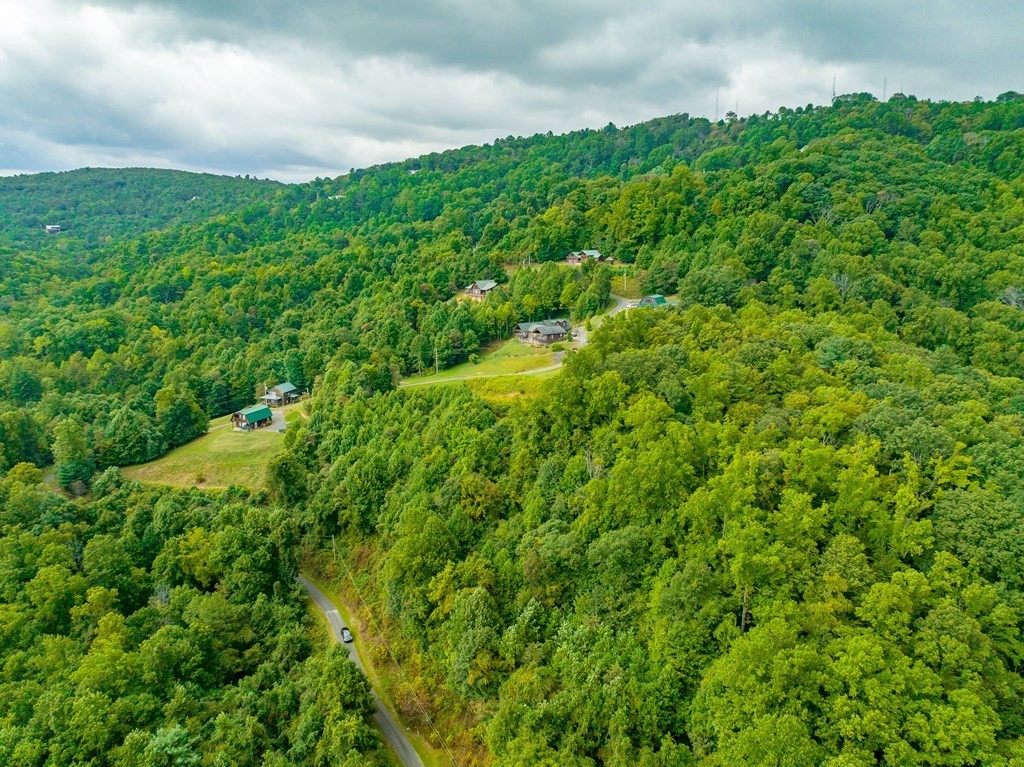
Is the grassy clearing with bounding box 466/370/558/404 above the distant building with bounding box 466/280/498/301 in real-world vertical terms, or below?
below

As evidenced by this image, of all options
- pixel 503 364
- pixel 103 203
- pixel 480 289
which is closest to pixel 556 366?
pixel 503 364

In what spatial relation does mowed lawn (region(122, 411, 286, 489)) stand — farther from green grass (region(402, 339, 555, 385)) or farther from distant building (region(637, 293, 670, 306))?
distant building (region(637, 293, 670, 306))

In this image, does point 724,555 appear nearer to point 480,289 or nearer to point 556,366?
point 556,366

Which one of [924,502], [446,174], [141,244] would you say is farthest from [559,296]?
[141,244]

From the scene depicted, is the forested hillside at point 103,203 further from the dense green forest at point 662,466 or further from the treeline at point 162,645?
the treeline at point 162,645

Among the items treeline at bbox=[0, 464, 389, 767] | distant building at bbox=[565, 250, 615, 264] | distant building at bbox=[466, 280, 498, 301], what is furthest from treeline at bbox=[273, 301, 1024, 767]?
distant building at bbox=[565, 250, 615, 264]

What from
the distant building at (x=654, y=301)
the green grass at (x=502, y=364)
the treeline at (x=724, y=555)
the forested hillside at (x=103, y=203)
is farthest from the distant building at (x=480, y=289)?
the forested hillside at (x=103, y=203)

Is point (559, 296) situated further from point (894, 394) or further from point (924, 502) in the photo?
point (924, 502)
